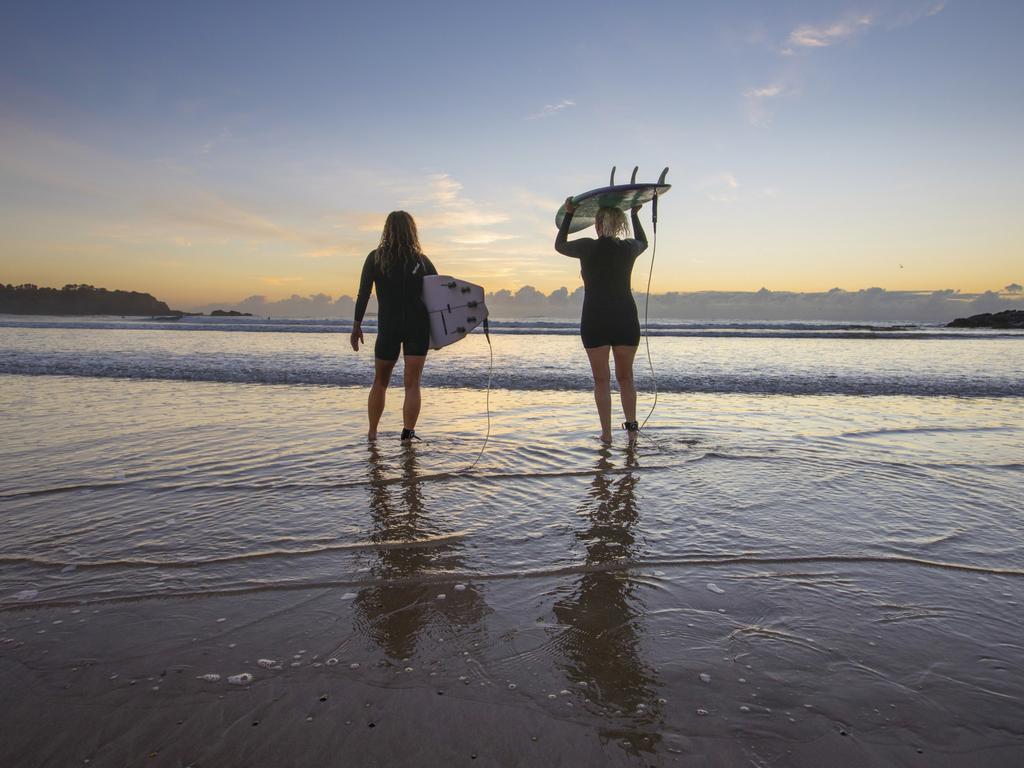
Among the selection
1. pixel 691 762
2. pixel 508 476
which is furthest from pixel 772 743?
pixel 508 476

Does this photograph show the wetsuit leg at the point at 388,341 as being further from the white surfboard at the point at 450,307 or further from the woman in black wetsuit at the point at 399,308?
the white surfboard at the point at 450,307

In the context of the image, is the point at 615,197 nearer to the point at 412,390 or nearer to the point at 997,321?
the point at 412,390

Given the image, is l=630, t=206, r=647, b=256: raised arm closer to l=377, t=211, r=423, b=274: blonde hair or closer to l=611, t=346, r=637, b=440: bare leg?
l=611, t=346, r=637, b=440: bare leg

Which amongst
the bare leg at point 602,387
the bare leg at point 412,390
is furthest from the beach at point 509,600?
the bare leg at point 412,390

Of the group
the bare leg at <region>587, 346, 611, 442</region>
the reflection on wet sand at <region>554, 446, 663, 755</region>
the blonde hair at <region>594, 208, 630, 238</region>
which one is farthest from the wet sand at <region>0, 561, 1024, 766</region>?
the blonde hair at <region>594, 208, 630, 238</region>

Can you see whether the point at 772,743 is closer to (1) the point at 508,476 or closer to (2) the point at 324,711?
(2) the point at 324,711

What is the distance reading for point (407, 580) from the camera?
2.64m

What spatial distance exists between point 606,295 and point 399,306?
6.87 feet

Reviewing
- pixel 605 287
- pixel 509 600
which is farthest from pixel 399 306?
pixel 509 600

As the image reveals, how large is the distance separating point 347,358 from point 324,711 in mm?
13888

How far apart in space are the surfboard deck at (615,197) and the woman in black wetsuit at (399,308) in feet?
5.44

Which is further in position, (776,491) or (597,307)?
(597,307)

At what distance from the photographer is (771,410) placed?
25.8ft

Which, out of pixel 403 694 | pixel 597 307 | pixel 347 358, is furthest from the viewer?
pixel 347 358
